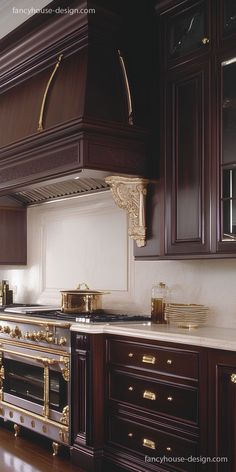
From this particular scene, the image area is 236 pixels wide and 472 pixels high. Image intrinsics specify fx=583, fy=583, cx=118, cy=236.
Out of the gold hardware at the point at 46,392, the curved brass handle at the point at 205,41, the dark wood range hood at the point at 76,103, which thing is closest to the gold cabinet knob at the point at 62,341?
the gold hardware at the point at 46,392

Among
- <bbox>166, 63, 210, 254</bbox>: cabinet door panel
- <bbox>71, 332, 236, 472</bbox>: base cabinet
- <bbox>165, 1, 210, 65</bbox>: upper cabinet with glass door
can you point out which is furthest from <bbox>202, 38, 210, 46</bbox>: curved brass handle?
<bbox>71, 332, 236, 472</bbox>: base cabinet

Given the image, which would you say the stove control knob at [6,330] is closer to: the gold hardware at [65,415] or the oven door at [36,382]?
the oven door at [36,382]

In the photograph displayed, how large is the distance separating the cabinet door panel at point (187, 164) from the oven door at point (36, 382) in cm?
115

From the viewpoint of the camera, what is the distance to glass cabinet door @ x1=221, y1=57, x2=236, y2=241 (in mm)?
3020

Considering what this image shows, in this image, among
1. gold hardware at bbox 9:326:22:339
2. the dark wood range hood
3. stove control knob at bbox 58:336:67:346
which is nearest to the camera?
the dark wood range hood

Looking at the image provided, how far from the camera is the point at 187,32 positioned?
→ 133 inches

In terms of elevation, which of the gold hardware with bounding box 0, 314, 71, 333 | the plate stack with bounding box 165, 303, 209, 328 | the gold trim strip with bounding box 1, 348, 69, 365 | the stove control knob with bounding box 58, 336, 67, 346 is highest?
the plate stack with bounding box 165, 303, 209, 328

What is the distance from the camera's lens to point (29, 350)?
4.19 meters

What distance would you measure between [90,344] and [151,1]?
215 cm

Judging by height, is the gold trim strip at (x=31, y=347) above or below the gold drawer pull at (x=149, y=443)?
above

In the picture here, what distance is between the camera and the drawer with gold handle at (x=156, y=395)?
2.95 metres

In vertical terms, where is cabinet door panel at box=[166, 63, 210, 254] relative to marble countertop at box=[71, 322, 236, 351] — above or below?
above

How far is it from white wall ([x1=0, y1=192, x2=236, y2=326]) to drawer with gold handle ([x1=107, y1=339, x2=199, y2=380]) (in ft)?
1.68

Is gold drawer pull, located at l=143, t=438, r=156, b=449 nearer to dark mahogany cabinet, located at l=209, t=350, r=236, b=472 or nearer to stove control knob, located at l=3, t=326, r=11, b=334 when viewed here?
dark mahogany cabinet, located at l=209, t=350, r=236, b=472
